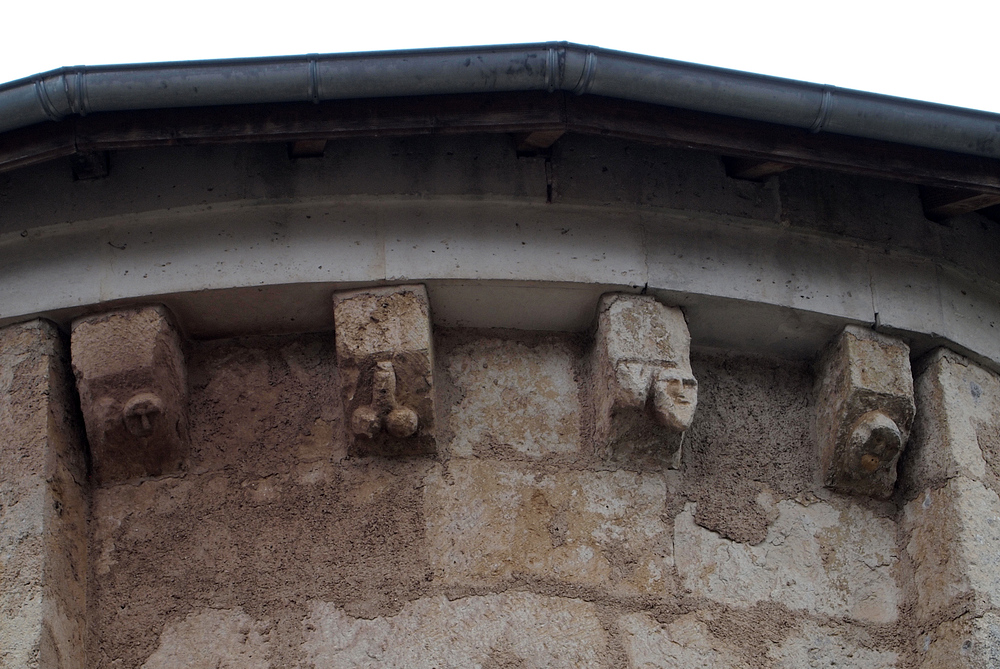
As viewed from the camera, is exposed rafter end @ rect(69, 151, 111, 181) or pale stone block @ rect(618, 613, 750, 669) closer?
pale stone block @ rect(618, 613, 750, 669)

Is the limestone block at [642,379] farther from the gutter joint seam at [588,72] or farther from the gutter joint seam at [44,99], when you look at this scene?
the gutter joint seam at [44,99]

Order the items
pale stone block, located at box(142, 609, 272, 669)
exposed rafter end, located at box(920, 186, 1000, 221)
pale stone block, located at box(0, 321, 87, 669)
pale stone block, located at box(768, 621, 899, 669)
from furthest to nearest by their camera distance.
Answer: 1. exposed rafter end, located at box(920, 186, 1000, 221)
2. pale stone block, located at box(768, 621, 899, 669)
3. pale stone block, located at box(142, 609, 272, 669)
4. pale stone block, located at box(0, 321, 87, 669)

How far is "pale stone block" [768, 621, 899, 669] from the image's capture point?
11.5ft

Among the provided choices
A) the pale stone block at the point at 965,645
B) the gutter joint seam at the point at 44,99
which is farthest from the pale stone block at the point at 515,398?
the gutter joint seam at the point at 44,99

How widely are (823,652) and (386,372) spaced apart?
1383 millimetres

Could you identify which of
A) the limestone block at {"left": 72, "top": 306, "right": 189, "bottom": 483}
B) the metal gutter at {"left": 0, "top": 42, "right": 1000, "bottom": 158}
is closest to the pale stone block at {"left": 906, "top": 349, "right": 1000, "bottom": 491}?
the metal gutter at {"left": 0, "top": 42, "right": 1000, "bottom": 158}

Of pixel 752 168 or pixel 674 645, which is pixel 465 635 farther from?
pixel 752 168

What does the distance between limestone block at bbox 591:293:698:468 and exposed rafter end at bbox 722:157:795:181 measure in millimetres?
460

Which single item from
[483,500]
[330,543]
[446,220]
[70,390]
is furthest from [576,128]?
[70,390]

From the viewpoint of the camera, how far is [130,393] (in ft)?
11.7

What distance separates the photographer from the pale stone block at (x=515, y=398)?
3.71m

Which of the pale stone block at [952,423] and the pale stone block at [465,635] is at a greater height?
the pale stone block at [952,423]

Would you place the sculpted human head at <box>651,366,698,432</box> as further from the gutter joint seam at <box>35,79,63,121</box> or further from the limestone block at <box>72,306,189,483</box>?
the gutter joint seam at <box>35,79,63,121</box>

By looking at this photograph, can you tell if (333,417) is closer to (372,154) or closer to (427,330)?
(427,330)
